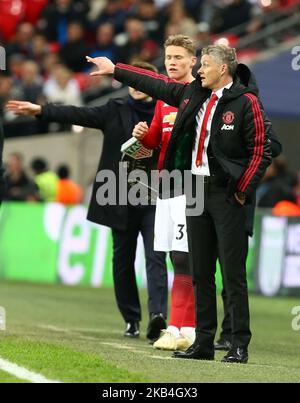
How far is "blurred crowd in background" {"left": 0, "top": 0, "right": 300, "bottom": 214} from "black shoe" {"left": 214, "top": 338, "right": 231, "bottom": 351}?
876 centimetres

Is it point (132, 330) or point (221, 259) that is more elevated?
point (221, 259)

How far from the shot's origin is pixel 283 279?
55.8ft

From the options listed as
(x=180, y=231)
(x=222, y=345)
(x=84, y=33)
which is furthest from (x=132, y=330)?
(x=84, y=33)

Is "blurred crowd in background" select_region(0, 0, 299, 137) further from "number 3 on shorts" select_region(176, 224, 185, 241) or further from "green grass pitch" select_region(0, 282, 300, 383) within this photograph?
"number 3 on shorts" select_region(176, 224, 185, 241)

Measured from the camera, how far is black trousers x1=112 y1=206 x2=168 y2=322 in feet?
36.0

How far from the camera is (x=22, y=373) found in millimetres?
7770

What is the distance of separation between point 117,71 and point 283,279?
8.54m

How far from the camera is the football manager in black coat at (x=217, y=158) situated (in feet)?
28.5

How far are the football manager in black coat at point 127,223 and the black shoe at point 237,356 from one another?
6.35 ft

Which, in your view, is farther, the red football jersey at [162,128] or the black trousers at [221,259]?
the red football jersey at [162,128]

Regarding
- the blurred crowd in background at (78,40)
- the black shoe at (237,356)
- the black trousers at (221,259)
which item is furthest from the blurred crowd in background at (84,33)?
the black shoe at (237,356)

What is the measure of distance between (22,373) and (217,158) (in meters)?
2.13
